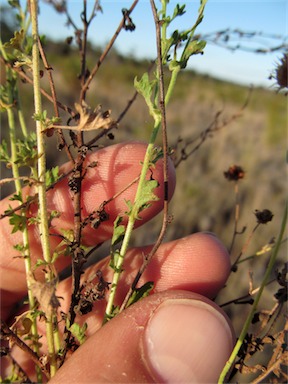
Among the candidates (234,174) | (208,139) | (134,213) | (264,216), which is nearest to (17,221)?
(134,213)

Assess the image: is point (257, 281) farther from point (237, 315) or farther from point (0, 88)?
point (0, 88)

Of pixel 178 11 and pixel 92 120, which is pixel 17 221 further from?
pixel 178 11

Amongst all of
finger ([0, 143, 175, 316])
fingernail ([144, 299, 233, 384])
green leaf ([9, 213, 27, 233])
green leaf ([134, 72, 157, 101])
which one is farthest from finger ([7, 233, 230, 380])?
green leaf ([134, 72, 157, 101])

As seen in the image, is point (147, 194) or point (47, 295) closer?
point (47, 295)

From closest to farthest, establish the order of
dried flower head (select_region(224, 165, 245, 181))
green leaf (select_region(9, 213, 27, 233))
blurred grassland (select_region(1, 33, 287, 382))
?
green leaf (select_region(9, 213, 27, 233))
dried flower head (select_region(224, 165, 245, 181))
blurred grassland (select_region(1, 33, 287, 382))

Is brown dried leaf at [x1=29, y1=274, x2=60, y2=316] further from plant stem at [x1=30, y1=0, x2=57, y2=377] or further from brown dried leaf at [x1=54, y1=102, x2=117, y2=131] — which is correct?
brown dried leaf at [x1=54, y1=102, x2=117, y2=131]

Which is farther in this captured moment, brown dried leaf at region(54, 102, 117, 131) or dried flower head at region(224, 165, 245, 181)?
dried flower head at region(224, 165, 245, 181)

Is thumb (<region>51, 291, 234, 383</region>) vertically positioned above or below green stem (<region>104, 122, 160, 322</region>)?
below
